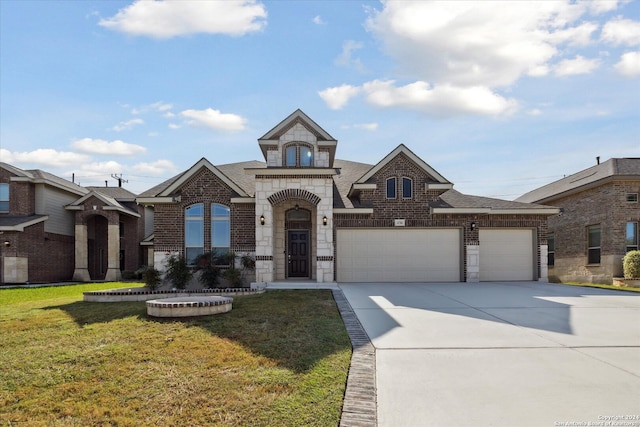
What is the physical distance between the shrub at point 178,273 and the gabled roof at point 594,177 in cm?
2050

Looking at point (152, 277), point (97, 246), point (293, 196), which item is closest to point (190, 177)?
point (152, 277)

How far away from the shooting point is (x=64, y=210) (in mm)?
23984

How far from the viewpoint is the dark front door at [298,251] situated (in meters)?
16.9

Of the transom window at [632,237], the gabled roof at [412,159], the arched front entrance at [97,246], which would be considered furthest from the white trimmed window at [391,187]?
the arched front entrance at [97,246]

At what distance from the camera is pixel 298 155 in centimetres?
1622

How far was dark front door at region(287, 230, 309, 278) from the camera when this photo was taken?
55.5 ft

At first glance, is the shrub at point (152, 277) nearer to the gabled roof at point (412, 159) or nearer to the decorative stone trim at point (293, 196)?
the decorative stone trim at point (293, 196)

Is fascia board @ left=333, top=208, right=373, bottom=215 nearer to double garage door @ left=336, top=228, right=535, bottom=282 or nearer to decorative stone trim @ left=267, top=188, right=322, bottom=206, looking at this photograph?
double garage door @ left=336, top=228, right=535, bottom=282

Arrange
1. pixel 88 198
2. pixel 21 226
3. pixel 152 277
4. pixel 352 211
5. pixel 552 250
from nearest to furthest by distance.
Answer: pixel 152 277 < pixel 352 211 < pixel 21 226 < pixel 88 198 < pixel 552 250

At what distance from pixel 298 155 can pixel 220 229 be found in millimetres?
4520

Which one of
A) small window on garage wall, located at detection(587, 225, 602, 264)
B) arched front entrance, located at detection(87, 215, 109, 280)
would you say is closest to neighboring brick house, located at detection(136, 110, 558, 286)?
small window on garage wall, located at detection(587, 225, 602, 264)

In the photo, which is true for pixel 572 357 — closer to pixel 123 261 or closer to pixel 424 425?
pixel 424 425

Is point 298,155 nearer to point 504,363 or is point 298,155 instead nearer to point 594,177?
point 504,363

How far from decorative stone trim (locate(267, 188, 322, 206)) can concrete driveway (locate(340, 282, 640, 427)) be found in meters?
6.19
